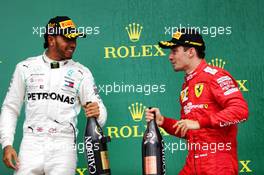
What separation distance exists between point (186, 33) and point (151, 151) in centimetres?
73

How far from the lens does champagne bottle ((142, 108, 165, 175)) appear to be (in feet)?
9.94

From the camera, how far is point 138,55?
13.5ft

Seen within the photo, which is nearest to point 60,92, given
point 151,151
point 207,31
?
point 151,151

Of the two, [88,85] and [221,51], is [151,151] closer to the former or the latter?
[88,85]

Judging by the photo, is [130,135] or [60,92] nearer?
[60,92]

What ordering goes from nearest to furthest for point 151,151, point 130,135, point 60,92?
1. point 151,151
2. point 60,92
3. point 130,135

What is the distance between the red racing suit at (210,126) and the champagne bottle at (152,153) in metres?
0.19

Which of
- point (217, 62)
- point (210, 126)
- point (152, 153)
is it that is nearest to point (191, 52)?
point (210, 126)

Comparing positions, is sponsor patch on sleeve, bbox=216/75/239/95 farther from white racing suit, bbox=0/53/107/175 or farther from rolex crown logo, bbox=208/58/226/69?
rolex crown logo, bbox=208/58/226/69

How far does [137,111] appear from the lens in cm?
408

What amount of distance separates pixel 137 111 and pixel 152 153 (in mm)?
1026

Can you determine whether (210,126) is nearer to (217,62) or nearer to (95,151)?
(95,151)

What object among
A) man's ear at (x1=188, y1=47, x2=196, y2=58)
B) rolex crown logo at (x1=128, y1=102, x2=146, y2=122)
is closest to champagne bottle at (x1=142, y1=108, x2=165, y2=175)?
man's ear at (x1=188, y1=47, x2=196, y2=58)

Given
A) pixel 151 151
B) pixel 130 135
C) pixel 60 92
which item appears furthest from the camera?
pixel 130 135
